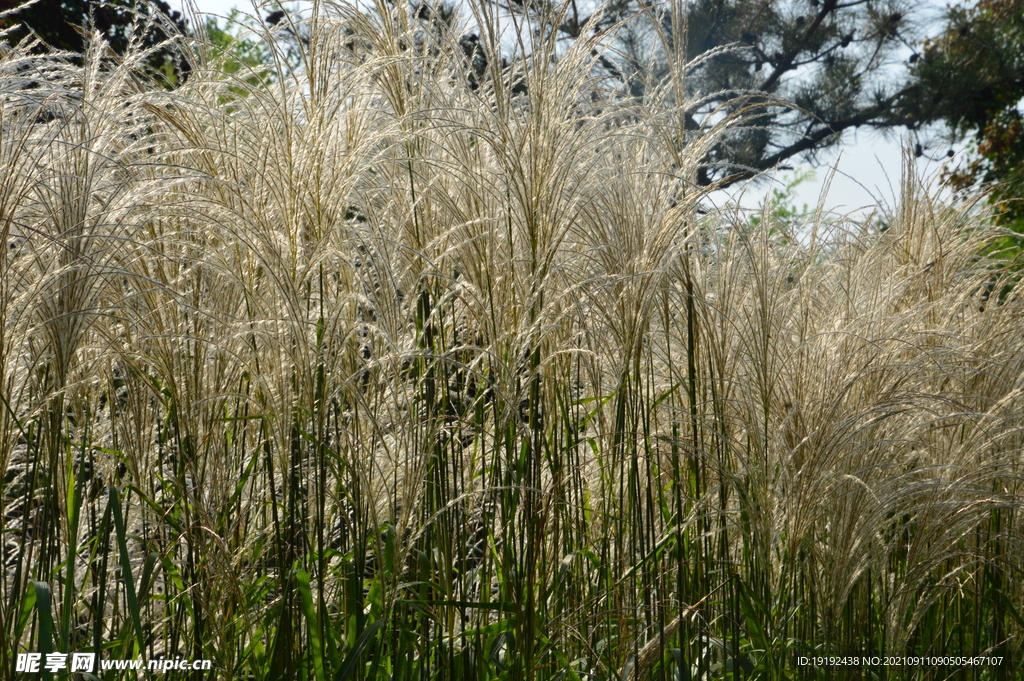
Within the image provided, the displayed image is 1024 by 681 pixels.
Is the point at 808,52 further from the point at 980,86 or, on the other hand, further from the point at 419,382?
the point at 419,382

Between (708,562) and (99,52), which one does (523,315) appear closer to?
(708,562)

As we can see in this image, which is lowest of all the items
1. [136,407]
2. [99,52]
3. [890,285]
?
[136,407]

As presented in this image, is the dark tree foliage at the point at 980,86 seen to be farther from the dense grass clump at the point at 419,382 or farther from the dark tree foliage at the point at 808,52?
the dense grass clump at the point at 419,382

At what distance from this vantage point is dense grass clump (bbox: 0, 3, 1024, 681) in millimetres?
→ 1772

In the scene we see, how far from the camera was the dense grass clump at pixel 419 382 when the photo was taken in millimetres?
1772

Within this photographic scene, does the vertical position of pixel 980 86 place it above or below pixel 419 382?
above

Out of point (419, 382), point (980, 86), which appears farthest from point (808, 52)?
point (419, 382)

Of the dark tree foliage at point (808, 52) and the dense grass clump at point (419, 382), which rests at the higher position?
the dark tree foliage at point (808, 52)

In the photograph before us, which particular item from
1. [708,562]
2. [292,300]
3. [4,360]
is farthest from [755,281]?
[4,360]

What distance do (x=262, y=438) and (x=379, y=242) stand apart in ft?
2.28

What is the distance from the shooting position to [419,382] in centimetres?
191

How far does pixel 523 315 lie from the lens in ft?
6.19

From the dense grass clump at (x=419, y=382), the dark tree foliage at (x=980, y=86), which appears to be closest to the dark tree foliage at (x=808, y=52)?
the dark tree foliage at (x=980, y=86)

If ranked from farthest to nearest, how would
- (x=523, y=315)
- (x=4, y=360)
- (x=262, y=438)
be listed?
(x=262, y=438), (x=523, y=315), (x=4, y=360)
